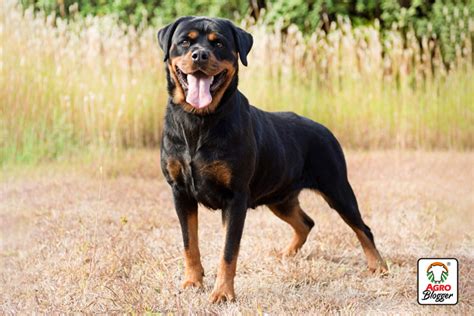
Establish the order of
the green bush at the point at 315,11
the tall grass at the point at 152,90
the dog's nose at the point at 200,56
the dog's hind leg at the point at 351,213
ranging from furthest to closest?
the green bush at the point at 315,11 < the tall grass at the point at 152,90 < the dog's hind leg at the point at 351,213 < the dog's nose at the point at 200,56

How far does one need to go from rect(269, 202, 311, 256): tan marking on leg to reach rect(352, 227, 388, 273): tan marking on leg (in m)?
0.42

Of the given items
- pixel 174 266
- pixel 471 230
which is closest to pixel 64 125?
pixel 174 266

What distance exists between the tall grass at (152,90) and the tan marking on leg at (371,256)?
11.7 feet

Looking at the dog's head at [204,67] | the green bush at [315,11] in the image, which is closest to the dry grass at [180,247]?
the dog's head at [204,67]

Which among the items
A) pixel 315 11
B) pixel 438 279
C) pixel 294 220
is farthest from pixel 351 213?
pixel 315 11

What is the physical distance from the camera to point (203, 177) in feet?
11.9

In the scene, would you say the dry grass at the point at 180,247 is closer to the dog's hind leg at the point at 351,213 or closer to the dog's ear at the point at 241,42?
the dog's hind leg at the point at 351,213

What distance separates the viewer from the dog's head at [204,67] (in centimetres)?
351

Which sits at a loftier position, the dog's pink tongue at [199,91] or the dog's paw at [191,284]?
the dog's pink tongue at [199,91]

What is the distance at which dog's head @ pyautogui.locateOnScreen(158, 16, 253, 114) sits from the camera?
11.5ft

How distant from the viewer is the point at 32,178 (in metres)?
6.91

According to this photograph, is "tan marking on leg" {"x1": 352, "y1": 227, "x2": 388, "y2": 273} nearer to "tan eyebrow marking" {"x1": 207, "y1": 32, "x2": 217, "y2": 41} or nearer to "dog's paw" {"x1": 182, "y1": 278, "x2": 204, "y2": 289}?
"dog's paw" {"x1": 182, "y1": 278, "x2": 204, "y2": 289}

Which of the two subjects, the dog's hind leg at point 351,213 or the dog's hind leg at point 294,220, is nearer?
the dog's hind leg at point 351,213

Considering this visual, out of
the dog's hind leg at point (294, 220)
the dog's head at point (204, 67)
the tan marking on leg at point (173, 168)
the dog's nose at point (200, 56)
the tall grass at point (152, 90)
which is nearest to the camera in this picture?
the dog's nose at point (200, 56)
